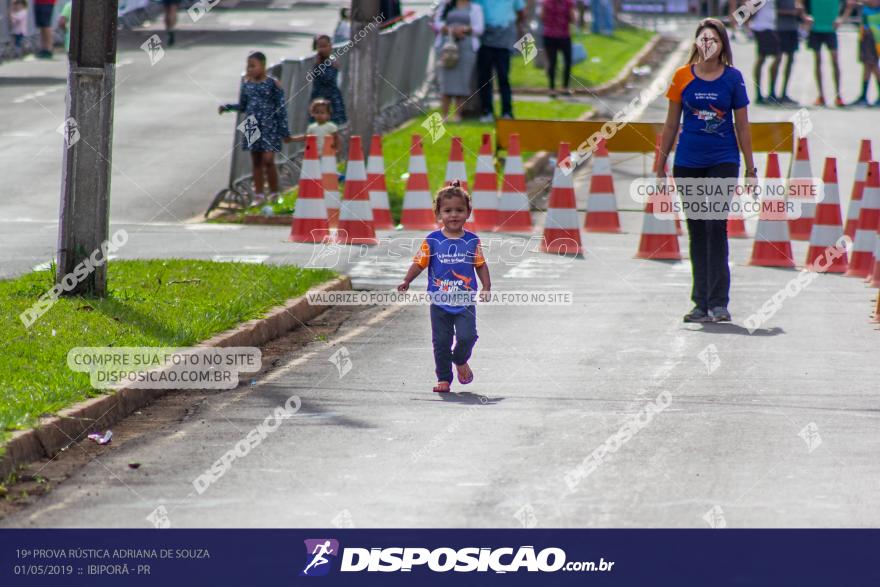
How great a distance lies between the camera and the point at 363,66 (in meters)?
17.9

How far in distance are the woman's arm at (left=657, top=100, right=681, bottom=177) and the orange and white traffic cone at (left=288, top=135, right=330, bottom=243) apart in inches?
183

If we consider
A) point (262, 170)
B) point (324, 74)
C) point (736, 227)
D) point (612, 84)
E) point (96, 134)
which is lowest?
point (612, 84)

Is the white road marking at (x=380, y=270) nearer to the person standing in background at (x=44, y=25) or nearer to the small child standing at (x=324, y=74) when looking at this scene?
the small child standing at (x=324, y=74)

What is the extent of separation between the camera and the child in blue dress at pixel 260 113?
17.7 metres

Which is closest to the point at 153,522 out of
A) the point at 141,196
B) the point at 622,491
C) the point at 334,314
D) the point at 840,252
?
the point at 622,491

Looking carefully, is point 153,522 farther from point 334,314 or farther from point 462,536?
point 334,314

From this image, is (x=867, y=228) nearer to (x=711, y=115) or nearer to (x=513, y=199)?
(x=711, y=115)

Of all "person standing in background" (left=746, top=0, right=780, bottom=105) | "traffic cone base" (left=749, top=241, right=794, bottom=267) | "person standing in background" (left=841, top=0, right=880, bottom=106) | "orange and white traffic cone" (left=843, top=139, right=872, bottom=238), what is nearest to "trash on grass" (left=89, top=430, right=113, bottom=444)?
"traffic cone base" (left=749, top=241, right=794, bottom=267)

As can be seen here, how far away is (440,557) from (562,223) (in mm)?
9540

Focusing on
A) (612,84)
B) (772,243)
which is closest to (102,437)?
(772,243)

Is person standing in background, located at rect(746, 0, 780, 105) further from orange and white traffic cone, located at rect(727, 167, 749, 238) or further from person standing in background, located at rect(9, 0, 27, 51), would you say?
person standing in background, located at rect(9, 0, 27, 51)

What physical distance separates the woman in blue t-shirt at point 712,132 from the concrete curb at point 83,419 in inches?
119

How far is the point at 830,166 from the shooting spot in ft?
48.1

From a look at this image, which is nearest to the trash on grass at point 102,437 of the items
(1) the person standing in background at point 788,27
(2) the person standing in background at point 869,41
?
(1) the person standing in background at point 788,27
